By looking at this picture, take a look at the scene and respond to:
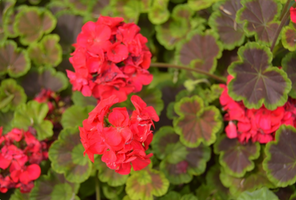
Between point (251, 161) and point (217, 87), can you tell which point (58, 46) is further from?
point (251, 161)

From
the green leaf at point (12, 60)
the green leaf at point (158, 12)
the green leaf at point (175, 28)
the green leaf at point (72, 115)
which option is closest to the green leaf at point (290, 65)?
the green leaf at point (175, 28)

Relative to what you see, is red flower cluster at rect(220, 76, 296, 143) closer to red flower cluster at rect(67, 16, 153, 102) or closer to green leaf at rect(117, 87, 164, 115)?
green leaf at rect(117, 87, 164, 115)

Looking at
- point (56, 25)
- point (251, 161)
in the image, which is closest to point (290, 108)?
point (251, 161)

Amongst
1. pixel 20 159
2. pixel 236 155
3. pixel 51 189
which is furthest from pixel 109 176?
pixel 236 155

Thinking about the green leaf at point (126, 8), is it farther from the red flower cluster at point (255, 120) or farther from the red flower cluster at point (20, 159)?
the red flower cluster at point (20, 159)

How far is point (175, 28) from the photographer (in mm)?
2213

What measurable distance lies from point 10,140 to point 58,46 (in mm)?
712

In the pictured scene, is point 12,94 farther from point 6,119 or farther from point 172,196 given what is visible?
point 172,196

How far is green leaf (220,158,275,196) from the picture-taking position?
5.82 ft

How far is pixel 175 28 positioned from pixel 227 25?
0.45 meters

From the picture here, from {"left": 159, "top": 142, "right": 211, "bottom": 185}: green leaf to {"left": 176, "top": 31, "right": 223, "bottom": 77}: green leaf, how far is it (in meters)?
0.49

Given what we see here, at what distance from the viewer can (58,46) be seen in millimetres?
2037

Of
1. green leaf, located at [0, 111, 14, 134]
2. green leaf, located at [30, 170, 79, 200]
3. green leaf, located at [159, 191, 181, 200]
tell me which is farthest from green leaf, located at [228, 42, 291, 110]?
green leaf, located at [0, 111, 14, 134]

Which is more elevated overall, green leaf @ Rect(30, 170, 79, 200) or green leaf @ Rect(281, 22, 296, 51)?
green leaf @ Rect(281, 22, 296, 51)
